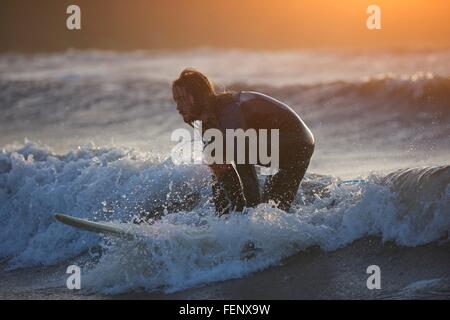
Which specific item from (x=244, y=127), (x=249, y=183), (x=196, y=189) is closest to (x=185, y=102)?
(x=244, y=127)

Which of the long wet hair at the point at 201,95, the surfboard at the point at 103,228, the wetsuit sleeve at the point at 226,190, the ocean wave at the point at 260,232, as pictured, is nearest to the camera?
the long wet hair at the point at 201,95

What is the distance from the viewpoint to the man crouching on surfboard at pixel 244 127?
228 inches

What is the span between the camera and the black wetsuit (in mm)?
5902

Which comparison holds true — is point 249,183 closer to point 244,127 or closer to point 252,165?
point 252,165

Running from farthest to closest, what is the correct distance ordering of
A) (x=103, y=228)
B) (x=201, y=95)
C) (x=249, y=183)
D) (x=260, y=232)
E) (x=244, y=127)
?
(x=103, y=228)
(x=260, y=232)
(x=249, y=183)
(x=244, y=127)
(x=201, y=95)

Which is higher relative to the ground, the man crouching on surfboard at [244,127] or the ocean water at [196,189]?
the man crouching on surfboard at [244,127]

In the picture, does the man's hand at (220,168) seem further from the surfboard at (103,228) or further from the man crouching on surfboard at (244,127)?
the surfboard at (103,228)

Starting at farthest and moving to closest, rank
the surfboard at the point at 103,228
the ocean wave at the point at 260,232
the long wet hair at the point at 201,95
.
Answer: the surfboard at the point at 103,228 → the ocean wave at the point at 260,232 → the long wet hair at the point at 201,95

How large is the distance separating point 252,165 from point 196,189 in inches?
97.5

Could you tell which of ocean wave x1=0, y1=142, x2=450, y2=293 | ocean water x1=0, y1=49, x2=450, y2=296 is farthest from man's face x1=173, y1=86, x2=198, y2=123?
ocean wave x1=0, y1=142, x2=450, y2=293

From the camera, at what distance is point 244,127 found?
19.4 ft

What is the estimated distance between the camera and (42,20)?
50656mm

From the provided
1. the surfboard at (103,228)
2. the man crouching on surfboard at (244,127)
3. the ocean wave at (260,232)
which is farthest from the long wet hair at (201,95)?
the surfboard at (103,228)
